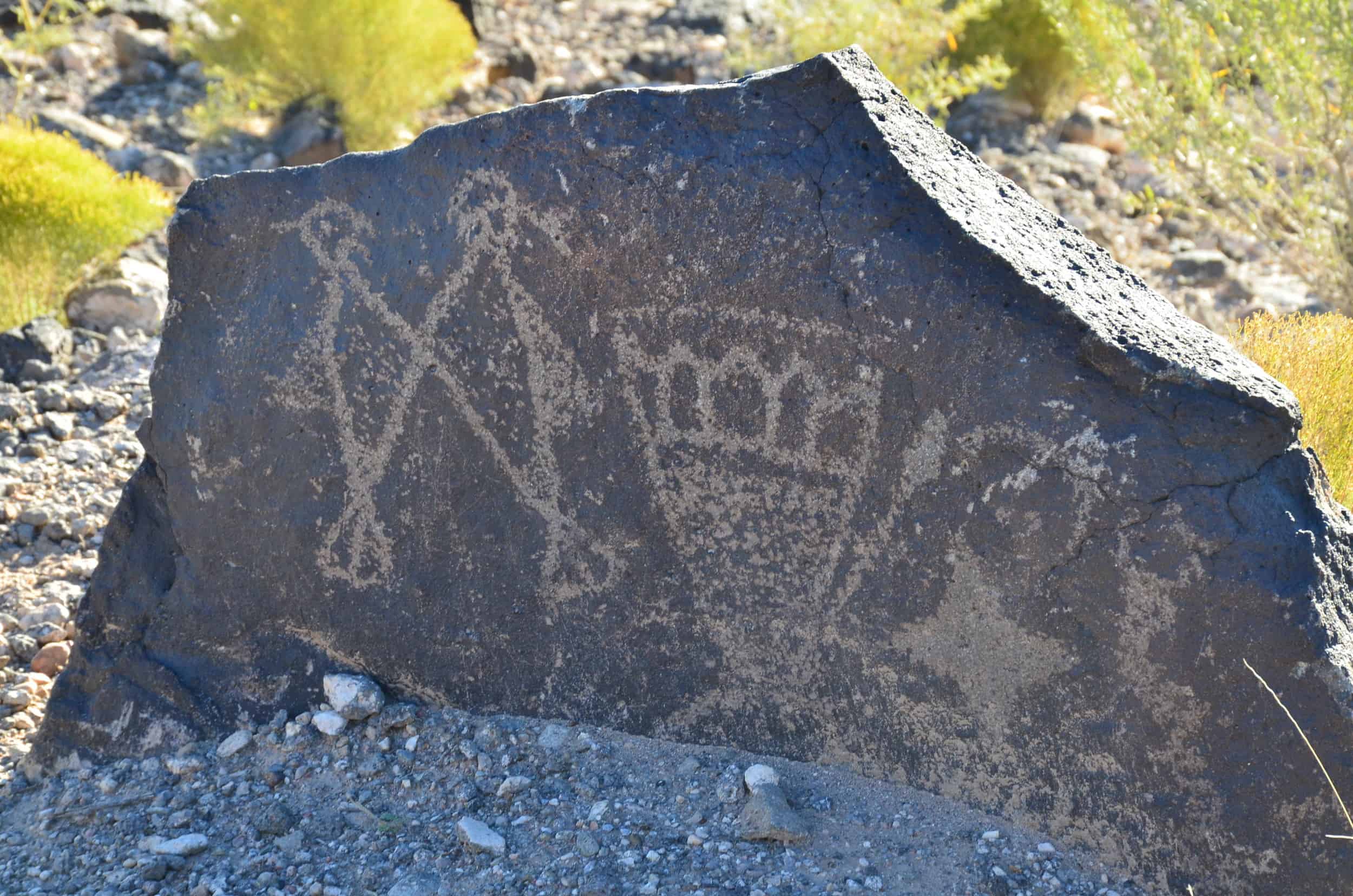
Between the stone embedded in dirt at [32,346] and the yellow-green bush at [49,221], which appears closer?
the stone embedded in dirt at [32,346]

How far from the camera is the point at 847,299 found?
7.17ft

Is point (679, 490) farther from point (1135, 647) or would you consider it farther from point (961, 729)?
point (1135, 647)

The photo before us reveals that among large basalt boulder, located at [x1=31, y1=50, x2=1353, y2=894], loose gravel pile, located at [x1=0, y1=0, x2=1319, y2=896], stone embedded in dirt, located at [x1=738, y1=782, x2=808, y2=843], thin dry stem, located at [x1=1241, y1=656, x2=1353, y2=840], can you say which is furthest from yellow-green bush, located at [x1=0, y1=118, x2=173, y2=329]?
thin dry stem, located at [x1=1241, y1=656, x2=1353, y2=840]

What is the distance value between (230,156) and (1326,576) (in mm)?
6907

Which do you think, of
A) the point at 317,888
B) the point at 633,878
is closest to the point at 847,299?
the point at 633,878

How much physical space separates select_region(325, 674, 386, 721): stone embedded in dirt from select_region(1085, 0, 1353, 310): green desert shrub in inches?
148

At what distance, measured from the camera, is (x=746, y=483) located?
90.8 inches

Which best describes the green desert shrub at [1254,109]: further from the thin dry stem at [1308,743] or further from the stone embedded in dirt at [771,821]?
the stone embedded in dirt at [771,821]

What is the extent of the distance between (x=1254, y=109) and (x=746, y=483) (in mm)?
3795

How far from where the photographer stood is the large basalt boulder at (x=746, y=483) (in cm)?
207

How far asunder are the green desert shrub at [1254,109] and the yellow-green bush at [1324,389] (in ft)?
6.22

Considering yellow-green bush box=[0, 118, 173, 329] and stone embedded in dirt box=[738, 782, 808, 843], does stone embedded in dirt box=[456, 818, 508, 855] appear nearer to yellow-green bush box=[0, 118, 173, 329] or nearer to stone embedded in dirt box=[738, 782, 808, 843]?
stone embedded in dirt box=[738, 782, 808, 843]

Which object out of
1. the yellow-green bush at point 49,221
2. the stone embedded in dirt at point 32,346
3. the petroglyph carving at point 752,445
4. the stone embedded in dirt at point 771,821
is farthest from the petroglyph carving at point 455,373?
the yellow-green bush at point 49,221

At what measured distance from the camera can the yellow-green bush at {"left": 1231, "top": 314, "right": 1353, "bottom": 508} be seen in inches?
120
